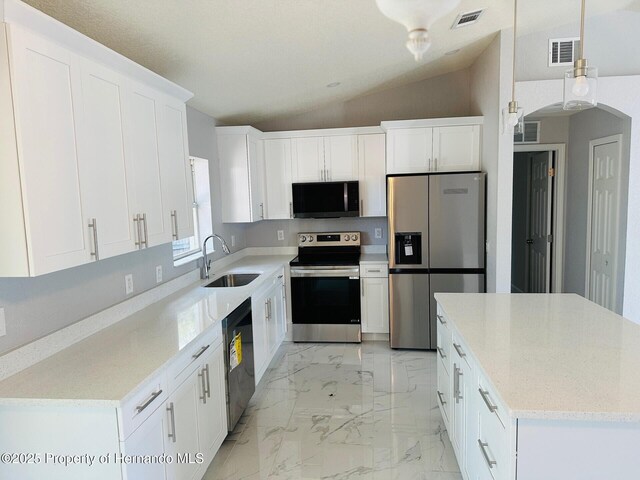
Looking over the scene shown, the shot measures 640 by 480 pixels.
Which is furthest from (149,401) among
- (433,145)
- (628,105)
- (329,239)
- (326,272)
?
(628,105)

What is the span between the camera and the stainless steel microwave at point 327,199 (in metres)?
4.43

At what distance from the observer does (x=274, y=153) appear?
4.56 m

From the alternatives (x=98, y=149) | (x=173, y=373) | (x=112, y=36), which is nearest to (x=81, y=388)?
(x=173, y=373)

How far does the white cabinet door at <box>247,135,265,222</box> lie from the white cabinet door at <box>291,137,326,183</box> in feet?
1.17

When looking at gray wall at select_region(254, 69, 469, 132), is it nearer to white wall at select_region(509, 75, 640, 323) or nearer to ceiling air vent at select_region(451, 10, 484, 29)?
white wall at select_region(509, 75, 640, 323)

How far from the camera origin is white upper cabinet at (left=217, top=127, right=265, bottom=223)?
4.18 metres

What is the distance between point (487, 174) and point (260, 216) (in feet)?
7.59

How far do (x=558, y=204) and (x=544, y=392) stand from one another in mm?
4204

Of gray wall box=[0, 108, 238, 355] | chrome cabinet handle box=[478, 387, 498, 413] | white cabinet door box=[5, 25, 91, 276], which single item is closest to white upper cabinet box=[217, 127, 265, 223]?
gray wall box=[0, 108, 238, 355]

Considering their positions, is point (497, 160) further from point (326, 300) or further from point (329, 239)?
point (326, 300)

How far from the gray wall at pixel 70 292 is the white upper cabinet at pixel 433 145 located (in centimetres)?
235

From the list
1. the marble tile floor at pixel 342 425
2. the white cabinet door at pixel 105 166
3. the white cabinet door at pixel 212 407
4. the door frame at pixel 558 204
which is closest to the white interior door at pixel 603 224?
the door frame at pixel 558 204

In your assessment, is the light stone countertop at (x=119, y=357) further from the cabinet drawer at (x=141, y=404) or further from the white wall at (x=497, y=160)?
the white wall at (x=497, y=160)

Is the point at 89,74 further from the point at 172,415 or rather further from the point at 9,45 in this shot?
the point at 172,415
